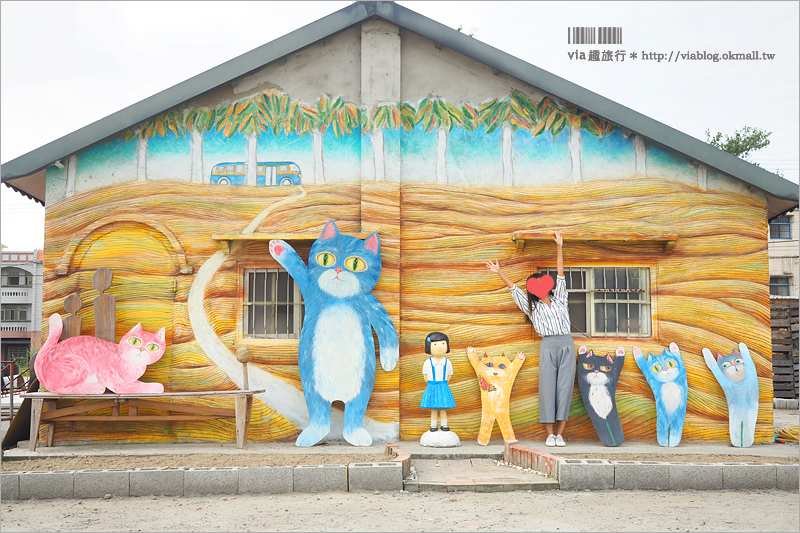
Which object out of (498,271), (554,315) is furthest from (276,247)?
(554,315)

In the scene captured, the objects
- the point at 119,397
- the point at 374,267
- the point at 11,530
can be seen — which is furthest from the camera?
the point at 374,267

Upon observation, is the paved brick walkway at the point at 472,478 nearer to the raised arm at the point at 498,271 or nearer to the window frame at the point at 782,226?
the raised arm at the point at 498,271

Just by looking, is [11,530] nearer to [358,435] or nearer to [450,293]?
[358,435]

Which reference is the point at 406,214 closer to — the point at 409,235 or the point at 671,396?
the point at 409,235

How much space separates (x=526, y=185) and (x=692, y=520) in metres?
5.42

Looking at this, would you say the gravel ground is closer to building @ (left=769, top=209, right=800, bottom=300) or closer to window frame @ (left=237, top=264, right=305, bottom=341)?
window frame @ (left=237, top=264, right=305, bottom=341)

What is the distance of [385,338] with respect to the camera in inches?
393

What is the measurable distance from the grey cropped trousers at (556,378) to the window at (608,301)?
698 millimetres

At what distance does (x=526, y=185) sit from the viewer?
10.5m

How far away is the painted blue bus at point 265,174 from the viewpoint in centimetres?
1046

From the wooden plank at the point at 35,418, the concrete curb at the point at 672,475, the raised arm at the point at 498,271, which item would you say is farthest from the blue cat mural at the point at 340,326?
the wooden plank at the point at 35,418

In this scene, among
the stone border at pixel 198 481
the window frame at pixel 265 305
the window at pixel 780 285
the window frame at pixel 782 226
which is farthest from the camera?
the window frame at pixel 782 226

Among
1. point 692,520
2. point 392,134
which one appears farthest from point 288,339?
point 692,520

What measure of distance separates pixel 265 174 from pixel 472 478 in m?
5.20
